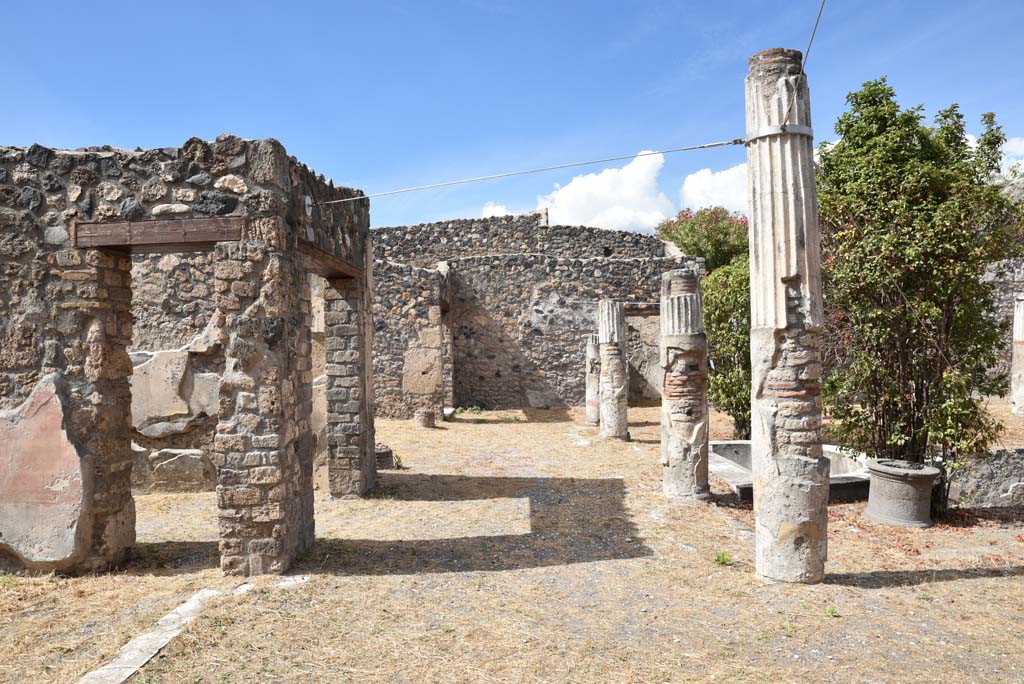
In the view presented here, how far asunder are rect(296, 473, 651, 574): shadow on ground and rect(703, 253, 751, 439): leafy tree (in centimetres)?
356

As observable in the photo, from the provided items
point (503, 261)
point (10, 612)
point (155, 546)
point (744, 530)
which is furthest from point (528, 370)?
point (10, 612)

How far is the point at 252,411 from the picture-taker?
5066 mm

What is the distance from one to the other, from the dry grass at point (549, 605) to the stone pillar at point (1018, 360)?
8920mm

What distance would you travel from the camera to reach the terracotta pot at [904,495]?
6.81 m

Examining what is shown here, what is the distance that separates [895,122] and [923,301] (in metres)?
11.8

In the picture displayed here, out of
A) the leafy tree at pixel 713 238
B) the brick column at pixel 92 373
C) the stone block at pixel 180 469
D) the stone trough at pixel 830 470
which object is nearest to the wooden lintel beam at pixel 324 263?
the brick column at pixel 92 373

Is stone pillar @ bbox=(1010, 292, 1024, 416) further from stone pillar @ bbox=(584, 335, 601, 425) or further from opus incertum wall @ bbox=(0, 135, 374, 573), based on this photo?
opus incertum wall @ bbox=(0, 135, 374, 573)

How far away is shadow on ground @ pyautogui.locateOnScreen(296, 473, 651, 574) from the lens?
18.0ft

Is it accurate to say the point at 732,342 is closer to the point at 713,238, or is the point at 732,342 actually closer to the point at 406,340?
the point at 406,340

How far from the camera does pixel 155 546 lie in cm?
595

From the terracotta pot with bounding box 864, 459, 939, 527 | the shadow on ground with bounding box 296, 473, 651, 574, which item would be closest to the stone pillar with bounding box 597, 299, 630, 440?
the shadow on ground with bounding box 296, 473, 651, 574

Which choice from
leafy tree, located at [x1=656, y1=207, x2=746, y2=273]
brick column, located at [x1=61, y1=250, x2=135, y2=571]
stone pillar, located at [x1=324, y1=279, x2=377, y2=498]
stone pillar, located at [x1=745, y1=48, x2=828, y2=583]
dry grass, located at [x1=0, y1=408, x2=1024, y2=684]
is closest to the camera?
dry grass, located at [x1=0, y1=408, x2=1024, y2=684]

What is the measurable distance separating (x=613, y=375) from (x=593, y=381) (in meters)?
2.41

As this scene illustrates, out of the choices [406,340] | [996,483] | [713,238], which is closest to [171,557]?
[996,483]
